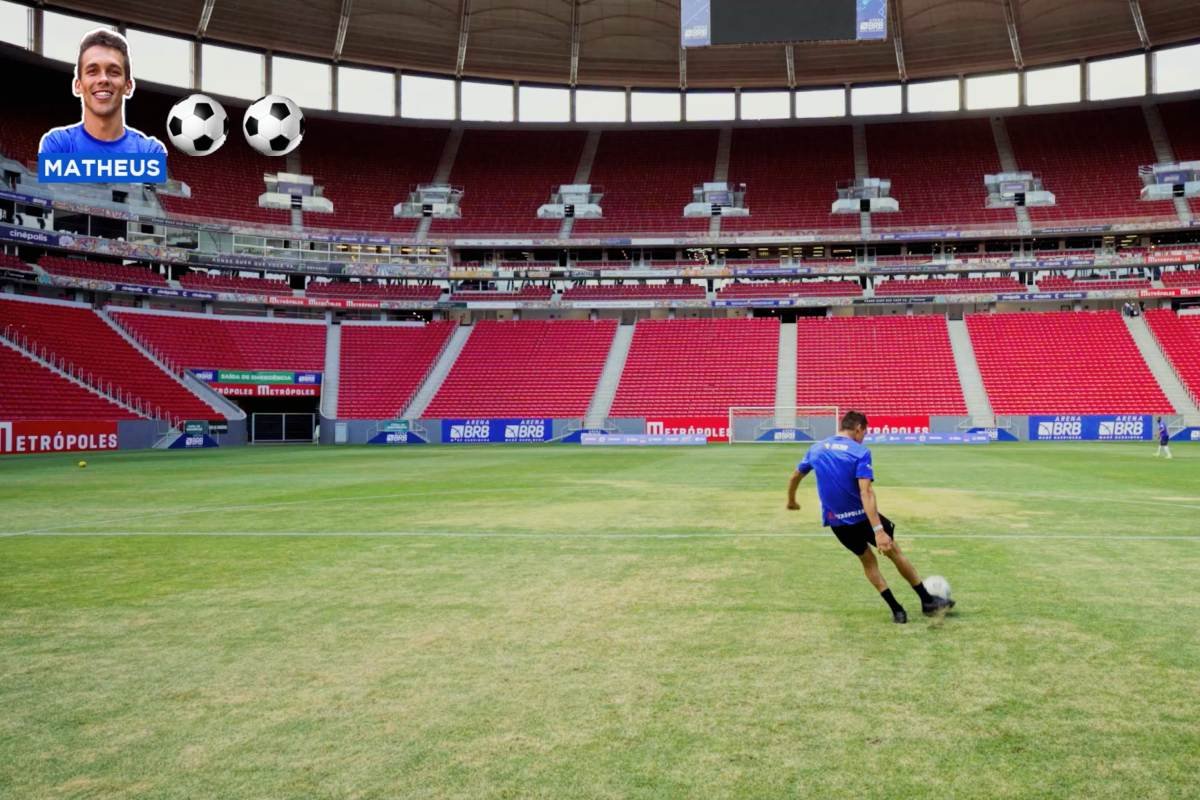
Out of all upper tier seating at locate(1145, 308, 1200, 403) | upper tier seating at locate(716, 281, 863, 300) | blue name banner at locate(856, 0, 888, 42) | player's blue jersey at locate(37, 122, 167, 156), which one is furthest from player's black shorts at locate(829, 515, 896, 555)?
upper tier seating at locate(716, 281, 863, 300)

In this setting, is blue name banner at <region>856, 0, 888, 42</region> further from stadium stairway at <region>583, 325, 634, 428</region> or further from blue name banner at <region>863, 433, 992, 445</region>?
stadium stairway at <region>583, 325, 634, 428</region>

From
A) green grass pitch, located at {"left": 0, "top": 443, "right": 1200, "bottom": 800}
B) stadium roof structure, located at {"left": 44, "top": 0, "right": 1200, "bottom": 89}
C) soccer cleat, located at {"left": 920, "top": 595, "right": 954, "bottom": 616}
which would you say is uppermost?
stadium roof structure, located at {"left": 44, "top": 0, "right": 1200, "bottom": 89}

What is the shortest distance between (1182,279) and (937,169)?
17.9 m

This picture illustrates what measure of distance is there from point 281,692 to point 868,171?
221 ft

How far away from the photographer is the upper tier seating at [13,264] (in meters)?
47.8

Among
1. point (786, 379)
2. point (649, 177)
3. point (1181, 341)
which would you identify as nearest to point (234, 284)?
point (649, 177)

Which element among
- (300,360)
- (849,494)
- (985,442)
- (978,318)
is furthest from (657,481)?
(978,318)

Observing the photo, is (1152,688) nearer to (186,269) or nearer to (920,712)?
(920,712)

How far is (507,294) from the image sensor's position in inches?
2539

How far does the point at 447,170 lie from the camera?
226 ft

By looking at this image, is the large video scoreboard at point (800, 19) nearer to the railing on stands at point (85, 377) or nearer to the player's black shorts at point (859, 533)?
the railing on stands at point (85, 377)

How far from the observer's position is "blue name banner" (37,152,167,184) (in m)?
17.3

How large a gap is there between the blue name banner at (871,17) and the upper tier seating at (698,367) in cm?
2170

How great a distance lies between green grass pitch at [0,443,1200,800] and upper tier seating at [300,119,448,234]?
5304 centimetres
